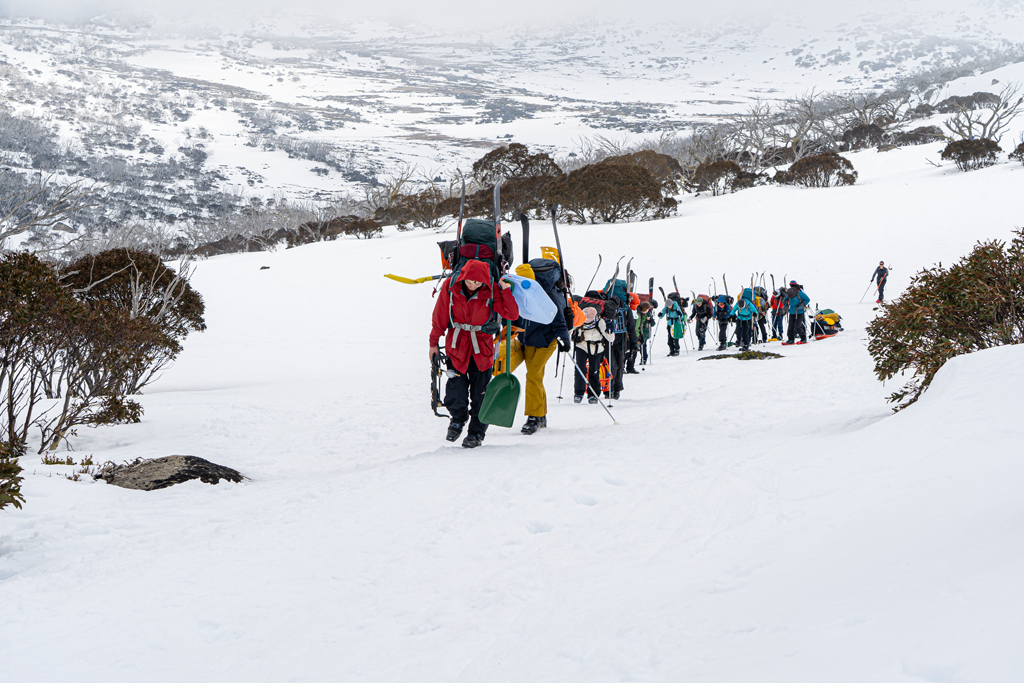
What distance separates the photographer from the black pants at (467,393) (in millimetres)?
5156

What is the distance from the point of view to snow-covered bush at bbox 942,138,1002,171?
105 ft

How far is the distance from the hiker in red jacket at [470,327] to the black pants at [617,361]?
3947mm

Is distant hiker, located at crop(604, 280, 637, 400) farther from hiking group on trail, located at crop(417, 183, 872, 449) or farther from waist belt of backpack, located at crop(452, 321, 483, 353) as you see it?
waist belt of backpack, located at crop(452, 321, 483, 353)

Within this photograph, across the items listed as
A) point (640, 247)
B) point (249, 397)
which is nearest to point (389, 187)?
point (640, 247)

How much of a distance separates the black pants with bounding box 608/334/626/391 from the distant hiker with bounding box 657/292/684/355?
5.56 m

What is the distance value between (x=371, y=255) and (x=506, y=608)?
85.9ft

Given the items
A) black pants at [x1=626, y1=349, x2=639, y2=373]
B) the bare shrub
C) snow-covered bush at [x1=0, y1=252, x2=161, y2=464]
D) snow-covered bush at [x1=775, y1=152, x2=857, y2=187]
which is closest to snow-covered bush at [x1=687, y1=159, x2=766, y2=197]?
snow-covered bush at [x1=775, y1=152, x2=857, y2=187]

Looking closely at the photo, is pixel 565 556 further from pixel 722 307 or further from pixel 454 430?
pixel 722 307

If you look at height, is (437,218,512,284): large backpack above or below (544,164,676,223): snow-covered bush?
below

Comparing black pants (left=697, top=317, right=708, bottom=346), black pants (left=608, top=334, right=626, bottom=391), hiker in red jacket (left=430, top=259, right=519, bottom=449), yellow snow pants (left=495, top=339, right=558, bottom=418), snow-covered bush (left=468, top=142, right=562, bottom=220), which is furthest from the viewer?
snow-covered bush (left=468, top=142, right=562, bottom=220)

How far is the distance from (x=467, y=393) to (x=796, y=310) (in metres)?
11.3

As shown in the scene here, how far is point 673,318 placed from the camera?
14266mm

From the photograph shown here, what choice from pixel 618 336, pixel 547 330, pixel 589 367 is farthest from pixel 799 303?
pixel 547 330

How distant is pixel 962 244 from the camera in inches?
801
